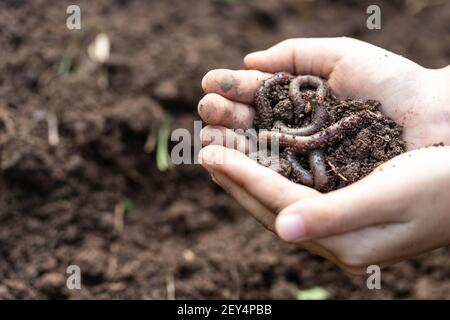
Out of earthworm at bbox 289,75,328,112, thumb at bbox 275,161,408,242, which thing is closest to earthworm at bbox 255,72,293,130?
earthworm at bbox 289,75,328,112

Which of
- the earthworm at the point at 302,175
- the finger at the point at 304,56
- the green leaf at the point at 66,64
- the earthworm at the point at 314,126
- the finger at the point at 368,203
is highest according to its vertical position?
the green leaf at the point at 66,64

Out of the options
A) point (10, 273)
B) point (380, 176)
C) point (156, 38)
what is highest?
point (156, 38)

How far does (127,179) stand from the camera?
5.78 meters

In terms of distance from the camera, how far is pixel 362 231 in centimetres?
354

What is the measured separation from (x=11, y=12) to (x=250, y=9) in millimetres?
2806

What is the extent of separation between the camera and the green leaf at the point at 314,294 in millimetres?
5223

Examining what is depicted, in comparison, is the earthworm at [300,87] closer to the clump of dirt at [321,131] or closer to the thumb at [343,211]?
the clump of dirt at [321,131]

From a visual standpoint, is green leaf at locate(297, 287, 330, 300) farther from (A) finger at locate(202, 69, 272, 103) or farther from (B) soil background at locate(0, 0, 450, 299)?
(A) finger at locate(202, 69, 272, 103)

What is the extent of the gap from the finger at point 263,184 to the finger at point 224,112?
642mm

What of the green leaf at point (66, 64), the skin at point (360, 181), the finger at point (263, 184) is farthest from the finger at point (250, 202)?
the green leaf at point (66, 64)

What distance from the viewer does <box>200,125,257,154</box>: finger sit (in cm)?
432

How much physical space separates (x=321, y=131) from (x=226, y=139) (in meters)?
0.79

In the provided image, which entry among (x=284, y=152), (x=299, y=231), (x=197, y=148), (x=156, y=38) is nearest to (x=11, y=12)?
(x=156, y=38)

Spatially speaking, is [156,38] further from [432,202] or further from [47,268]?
[432,202]
